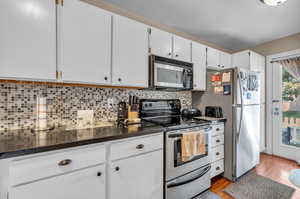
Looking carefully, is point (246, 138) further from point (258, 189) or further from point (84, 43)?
point (84, 43)

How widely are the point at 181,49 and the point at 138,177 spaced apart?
1.83 metres

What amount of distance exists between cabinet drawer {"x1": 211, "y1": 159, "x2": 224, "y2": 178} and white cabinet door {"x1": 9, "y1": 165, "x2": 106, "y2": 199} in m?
1.64

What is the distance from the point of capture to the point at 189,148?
171cm

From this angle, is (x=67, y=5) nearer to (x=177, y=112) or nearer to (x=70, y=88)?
(x=70, y=88)

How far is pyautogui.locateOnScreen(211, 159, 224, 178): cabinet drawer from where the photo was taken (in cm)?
213

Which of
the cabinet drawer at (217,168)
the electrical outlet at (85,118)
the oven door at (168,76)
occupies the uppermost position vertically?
the oven door at (168,76)

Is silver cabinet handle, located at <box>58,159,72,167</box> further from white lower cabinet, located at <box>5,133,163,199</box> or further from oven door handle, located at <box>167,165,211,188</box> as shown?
oven door handle, located at <box>167,165,211,188</box>

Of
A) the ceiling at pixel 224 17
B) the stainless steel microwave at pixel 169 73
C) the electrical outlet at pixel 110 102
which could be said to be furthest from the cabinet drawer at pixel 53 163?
the ceiling at pixel 224 17

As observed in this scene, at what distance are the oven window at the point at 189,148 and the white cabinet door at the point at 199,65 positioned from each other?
3.05 feet

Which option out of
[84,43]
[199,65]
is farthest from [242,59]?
[84,43]

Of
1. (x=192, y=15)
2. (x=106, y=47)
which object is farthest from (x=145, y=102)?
(x=192, y=15)

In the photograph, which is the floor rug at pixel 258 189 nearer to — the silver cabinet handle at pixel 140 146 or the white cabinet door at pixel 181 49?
the silver cabinet handle at pixel 140 146

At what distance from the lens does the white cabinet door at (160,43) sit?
1.90 m

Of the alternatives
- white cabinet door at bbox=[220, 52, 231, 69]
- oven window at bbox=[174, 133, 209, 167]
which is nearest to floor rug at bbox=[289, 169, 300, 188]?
oven window at bbox=[174, 133, 209, 167]
